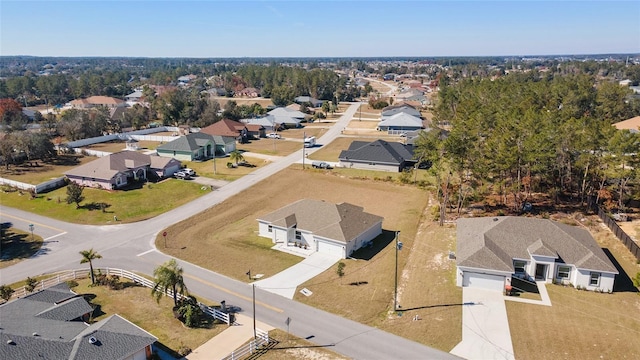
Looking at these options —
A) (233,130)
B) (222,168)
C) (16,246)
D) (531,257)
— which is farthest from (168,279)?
(233,130)

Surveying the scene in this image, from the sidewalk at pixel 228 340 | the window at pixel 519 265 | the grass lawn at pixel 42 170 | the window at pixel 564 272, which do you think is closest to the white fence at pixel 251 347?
the sidewalk at pixel 228 340

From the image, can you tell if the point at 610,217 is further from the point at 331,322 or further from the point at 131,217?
the point at 131,217

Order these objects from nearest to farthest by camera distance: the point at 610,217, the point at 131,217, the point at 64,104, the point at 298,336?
1. the point at 298,336
2. the point at 610,217
3. the point at 131,217
4. the point at 64,104

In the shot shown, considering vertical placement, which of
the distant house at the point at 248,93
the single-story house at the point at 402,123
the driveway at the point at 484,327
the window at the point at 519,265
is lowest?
the driveway at the point at 484,327

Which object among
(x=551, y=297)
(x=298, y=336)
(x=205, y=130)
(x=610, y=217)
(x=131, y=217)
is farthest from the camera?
(x=205, y=130)

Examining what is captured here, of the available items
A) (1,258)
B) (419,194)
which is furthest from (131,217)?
(419,194)

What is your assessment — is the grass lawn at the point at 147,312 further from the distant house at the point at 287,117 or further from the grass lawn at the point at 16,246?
the distant house at the point at 287,117
